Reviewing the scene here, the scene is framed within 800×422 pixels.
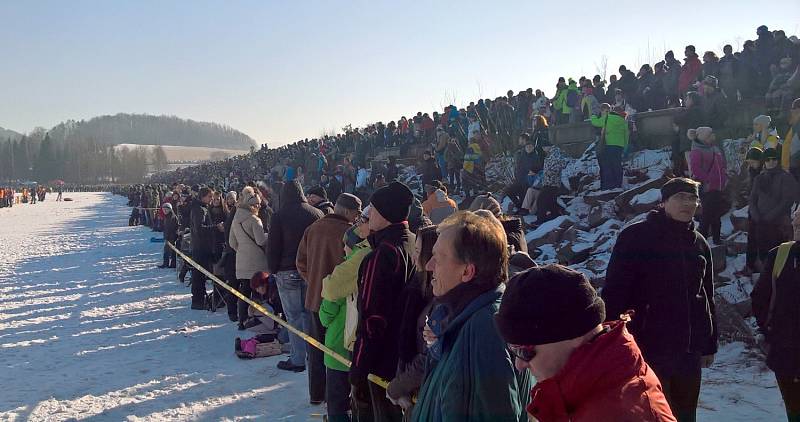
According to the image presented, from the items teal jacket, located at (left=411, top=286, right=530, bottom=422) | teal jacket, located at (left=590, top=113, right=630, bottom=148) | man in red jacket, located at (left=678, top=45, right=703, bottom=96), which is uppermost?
man in red jacket, located at (left=678, top=45, right=703, bottom=96)

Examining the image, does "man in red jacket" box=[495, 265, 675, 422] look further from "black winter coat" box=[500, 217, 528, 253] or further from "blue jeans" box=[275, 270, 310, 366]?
"blue jeans" box=[275, 270, 310, 366]

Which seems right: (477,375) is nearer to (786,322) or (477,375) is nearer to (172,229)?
(786,322)

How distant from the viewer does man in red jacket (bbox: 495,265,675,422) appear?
5.13ft

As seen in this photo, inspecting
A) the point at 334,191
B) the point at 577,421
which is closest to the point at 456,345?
the point at 577,421

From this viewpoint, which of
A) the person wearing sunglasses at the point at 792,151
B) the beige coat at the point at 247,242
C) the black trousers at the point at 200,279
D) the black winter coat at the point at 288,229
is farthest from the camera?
the black trousers at the point at 200,279

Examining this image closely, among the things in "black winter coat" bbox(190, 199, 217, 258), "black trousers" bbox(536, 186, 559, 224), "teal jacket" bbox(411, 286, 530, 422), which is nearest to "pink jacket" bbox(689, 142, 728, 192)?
"black trousers" bbox(536, 186, 559, 224)

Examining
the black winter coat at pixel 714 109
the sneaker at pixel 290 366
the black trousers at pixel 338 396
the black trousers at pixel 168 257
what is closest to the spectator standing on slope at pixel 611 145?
the black winter coat at pixel 714 109

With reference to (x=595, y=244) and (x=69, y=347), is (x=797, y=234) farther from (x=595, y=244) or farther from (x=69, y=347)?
(x=69, y=347)

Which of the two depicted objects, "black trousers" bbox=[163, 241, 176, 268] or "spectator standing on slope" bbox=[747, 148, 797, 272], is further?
"black trousers" bbox=[163, 241, 176, 268]

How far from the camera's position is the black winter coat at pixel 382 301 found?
11.5 feet

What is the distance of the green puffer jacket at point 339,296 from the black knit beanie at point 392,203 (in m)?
0.46

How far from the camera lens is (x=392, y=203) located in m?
3.69

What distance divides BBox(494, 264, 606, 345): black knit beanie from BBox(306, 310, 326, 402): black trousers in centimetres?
375

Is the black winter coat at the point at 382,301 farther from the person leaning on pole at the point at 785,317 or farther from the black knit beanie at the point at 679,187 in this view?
the person leaning on pole at the point at 785,317
